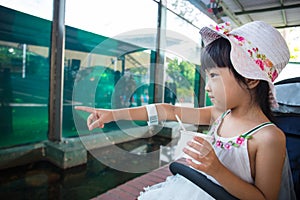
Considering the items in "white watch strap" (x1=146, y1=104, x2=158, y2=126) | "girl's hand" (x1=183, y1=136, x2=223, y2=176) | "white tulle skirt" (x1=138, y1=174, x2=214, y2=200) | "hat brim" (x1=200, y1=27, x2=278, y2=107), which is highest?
"hat brim" (x1=200, y1=27, x2=278, y2=107)

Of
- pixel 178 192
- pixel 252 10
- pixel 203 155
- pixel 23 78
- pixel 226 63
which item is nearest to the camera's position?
pixel 203 155

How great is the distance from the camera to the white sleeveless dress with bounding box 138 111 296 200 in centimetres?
74

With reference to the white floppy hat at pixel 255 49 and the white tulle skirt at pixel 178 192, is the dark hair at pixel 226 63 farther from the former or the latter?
the white tulle skirt at pixel 178 192

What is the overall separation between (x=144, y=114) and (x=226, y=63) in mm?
417

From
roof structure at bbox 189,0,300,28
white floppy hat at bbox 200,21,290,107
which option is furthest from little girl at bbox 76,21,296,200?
roof structure at bbox 189,0,300,28

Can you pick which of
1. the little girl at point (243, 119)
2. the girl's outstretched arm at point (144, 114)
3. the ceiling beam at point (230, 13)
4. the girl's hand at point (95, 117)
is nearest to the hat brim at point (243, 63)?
the little girl at point (243, 119)

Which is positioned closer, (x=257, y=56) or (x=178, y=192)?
(x=257, y=56)

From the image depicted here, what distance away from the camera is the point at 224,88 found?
752 millimetres

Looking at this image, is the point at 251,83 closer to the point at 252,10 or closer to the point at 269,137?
the point at 269,137

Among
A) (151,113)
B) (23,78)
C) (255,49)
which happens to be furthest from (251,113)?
(23,78)

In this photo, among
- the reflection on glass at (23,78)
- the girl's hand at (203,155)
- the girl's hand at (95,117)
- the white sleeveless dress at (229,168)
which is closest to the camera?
the girl's hand at (203,155)

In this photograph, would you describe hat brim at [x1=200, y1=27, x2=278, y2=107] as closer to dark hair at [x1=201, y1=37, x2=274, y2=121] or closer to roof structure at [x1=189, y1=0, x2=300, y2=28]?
dark hair at [x1=201, y1=37, x2=274, y2=121]

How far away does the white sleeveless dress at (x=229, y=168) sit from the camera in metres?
0.74

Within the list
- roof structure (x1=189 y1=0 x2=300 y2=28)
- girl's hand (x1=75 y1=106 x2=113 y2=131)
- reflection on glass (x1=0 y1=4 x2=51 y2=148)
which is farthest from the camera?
roof structure (x1=189 y1=0 x2=300 y2=28)
